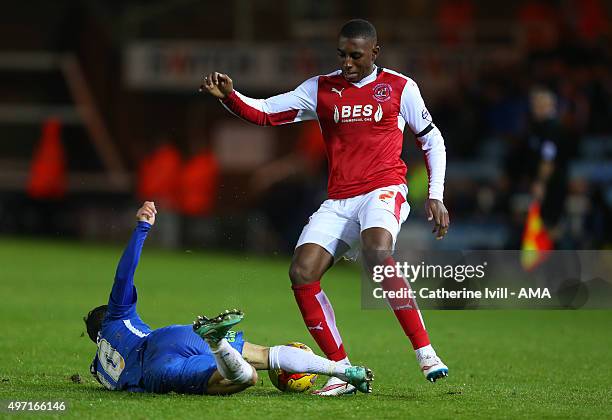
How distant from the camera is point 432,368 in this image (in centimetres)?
664

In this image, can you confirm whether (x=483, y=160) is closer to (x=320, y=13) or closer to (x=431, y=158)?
(x=320, y=13)

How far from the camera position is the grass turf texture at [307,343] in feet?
20.9

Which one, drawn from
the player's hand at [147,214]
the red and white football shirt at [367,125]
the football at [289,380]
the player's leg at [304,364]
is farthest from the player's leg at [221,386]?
the red and white football shirt at [367,125]

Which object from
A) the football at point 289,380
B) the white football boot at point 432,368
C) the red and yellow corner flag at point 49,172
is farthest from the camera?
the red and yellow corner flag at point 49,172

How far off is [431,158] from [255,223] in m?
14.9

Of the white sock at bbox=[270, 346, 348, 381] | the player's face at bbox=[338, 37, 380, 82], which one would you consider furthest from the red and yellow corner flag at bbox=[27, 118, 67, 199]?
the white sock at bbox=[270, 346, 348, 381]

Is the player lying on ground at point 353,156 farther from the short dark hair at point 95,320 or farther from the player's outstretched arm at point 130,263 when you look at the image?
the short dark hair at point 95,320

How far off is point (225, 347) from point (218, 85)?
1.67 metres

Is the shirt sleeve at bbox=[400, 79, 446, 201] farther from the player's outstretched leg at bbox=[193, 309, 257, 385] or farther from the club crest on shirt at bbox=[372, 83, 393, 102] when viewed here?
the player's outstretched leg at bbox=[193, 309, 257, 385]

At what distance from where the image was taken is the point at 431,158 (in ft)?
23.9

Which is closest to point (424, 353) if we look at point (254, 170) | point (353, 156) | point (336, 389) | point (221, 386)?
point (336, 389)

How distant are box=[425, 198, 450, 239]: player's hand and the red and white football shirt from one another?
0.10 meters

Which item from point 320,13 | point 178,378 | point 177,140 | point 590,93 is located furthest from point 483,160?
point 178,378

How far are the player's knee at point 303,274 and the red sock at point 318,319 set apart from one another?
Result: 0.02m
